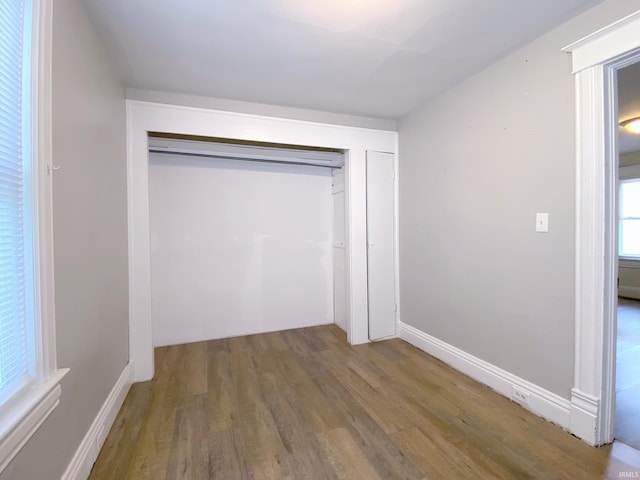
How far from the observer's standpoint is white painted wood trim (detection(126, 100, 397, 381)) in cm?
233

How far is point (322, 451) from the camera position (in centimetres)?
157

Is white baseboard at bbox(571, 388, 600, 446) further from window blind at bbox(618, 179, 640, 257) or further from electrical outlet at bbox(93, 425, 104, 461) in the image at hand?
window blind at bbox(618, 179, 640, 257)

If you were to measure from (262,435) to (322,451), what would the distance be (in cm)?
39

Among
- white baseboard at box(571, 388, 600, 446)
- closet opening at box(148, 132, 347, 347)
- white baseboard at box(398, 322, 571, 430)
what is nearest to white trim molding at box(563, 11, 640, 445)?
white baseboard at box(571, 388, 600, 446)

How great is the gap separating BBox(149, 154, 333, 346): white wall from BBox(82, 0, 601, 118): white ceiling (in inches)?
40.8

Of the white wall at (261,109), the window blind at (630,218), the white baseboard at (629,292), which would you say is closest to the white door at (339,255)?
the white wall at (261,109)

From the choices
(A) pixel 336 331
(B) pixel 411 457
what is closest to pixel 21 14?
(B) pixel 411 457

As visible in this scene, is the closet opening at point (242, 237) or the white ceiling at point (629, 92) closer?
the white ceiling at point (629, 92)

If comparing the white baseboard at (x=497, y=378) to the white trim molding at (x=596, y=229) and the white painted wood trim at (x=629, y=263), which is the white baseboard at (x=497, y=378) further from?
the white painted wood trim at (x=629, y=263)

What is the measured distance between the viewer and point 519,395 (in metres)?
1.95

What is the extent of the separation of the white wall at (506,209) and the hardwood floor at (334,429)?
38 cm

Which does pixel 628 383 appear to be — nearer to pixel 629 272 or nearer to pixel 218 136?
pixel 218 136

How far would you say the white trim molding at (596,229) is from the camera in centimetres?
155

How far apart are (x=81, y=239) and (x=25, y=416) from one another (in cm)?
86
